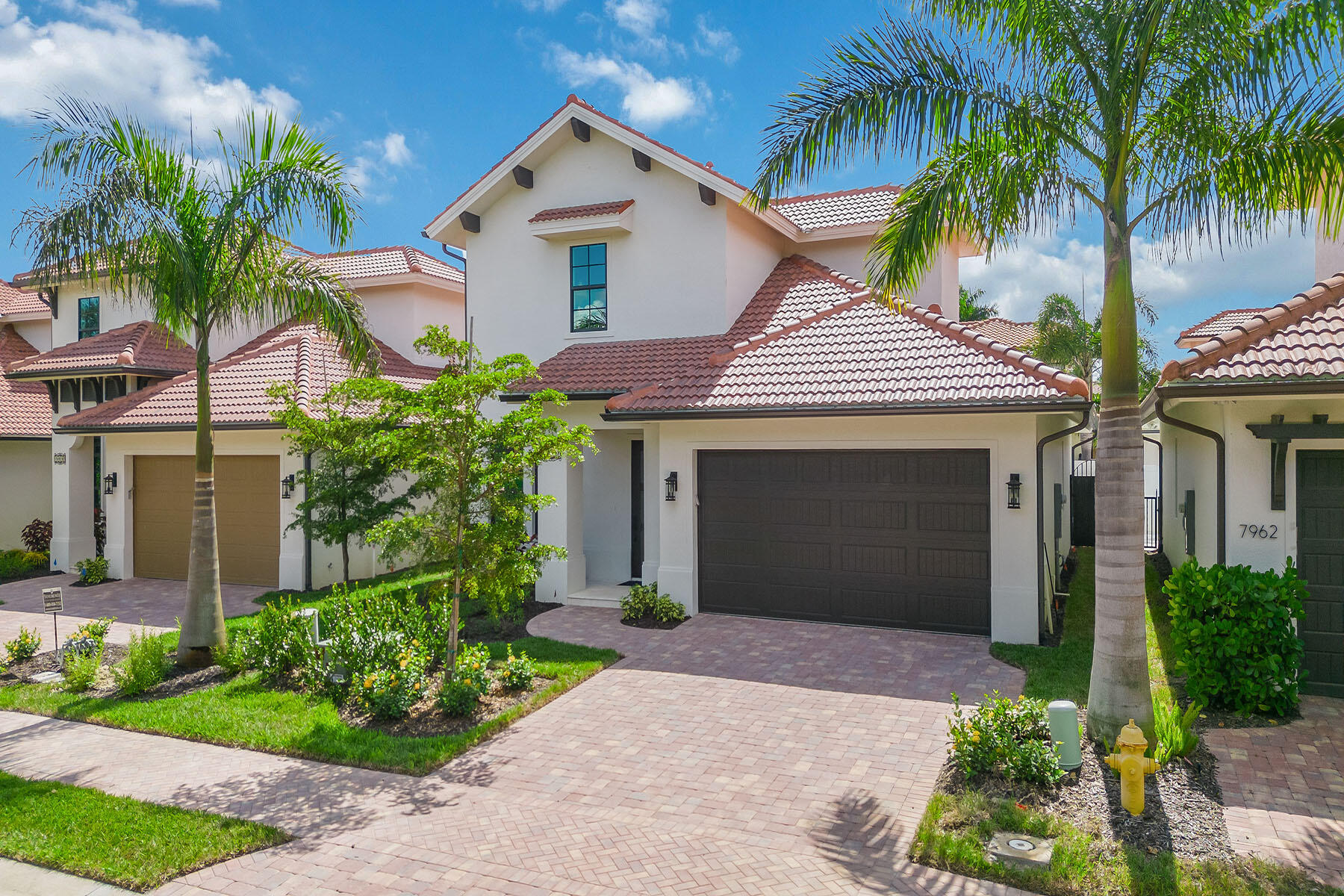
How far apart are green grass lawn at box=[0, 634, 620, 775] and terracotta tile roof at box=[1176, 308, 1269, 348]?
16.0 m

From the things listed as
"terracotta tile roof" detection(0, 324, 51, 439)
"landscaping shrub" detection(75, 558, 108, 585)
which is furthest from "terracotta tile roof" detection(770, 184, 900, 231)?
"terracotta tile roof" detection(0, 324, 51, 439)

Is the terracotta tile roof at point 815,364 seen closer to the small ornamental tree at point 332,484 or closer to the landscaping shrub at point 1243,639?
the landscaping shrub at point 1243,639

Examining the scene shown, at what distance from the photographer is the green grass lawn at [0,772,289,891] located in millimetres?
5582

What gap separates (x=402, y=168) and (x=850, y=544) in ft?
42.0

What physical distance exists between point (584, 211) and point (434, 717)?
10.3 meters

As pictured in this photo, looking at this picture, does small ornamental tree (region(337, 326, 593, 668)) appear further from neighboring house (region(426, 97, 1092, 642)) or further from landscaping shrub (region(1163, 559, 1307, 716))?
landscaping shrub (region(1163, 559, 1307, 716))

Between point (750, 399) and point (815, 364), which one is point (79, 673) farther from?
point (815, 364)

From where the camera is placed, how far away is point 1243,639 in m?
7.65

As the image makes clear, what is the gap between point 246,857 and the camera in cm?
573

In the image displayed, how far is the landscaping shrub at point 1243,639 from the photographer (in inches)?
302

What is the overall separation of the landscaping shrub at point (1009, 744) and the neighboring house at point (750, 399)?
4253 millimetres

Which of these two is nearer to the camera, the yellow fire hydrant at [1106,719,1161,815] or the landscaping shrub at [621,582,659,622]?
the yellow fire hydrant at [1106,719,1161,815]

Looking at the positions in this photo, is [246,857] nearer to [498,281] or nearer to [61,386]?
[498,281]

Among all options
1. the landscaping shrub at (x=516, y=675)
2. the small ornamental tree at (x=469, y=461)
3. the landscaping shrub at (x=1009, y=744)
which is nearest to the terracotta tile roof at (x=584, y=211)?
the small ornamental tree at (x=469, y=461)
